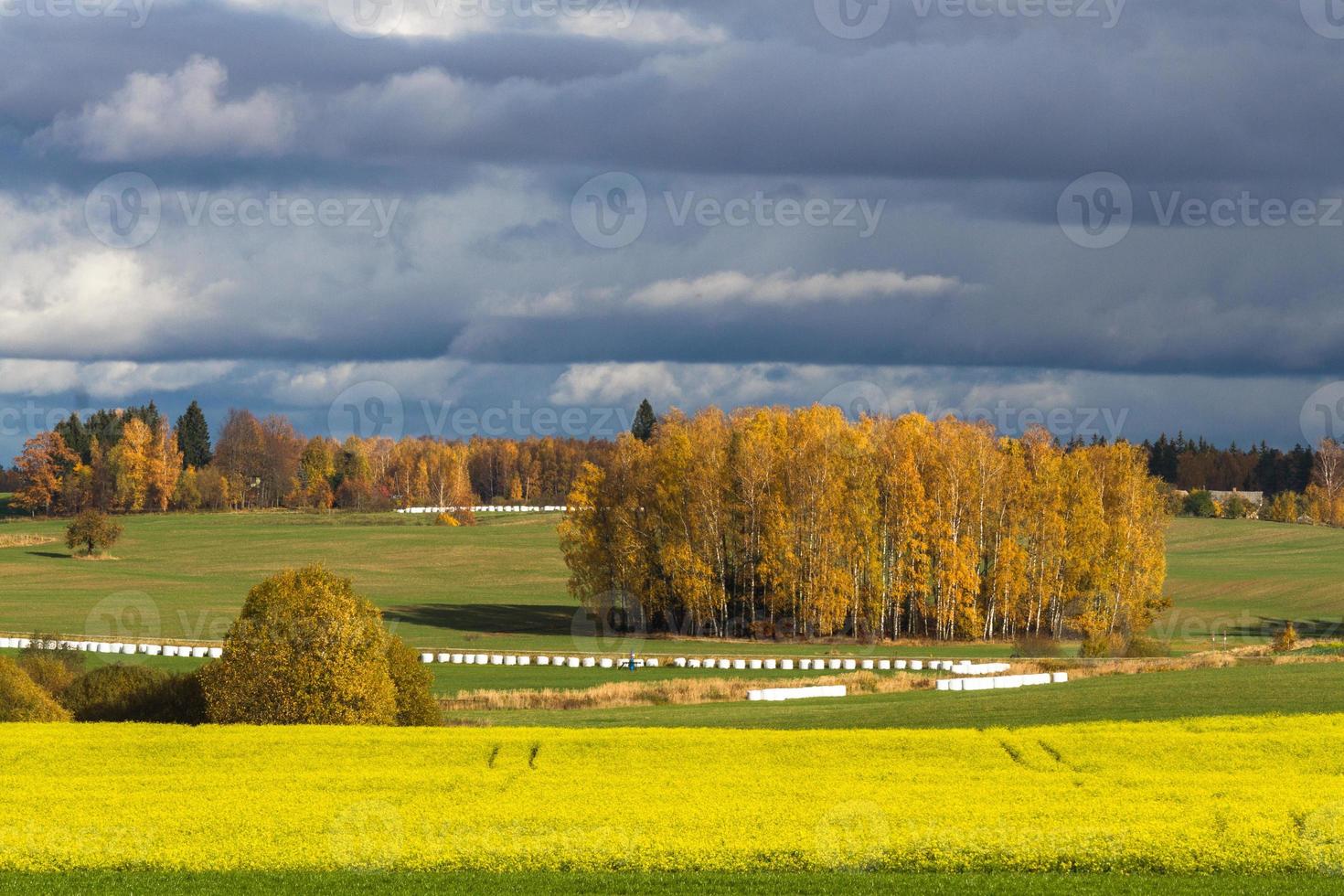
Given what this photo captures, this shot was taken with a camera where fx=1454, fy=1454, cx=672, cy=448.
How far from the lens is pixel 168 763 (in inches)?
1455

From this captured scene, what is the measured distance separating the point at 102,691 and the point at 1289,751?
3992 centimetres

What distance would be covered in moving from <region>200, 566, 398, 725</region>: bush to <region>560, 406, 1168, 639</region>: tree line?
6214cm

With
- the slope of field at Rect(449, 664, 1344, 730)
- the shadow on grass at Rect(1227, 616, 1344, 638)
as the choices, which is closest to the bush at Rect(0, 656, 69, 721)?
the slope of field at Rect(449, 664, 1344, 730)

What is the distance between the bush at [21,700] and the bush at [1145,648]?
193ft

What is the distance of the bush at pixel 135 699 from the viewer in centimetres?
5169

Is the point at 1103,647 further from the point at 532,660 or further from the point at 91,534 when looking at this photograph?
the point at 91,534

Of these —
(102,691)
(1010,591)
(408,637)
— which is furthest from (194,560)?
(102,691)

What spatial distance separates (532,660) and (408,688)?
35823mm

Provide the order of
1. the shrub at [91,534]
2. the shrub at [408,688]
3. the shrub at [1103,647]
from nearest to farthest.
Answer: the shrub at [408,688] < the shrub at [1103,647] < the shrub at [91,534]

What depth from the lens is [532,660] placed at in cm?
8544

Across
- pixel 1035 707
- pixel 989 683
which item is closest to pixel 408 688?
pixel 1035 707

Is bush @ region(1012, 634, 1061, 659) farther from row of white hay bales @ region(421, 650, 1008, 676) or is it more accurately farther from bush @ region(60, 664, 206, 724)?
bush @ region(60, 664, 206, 724)

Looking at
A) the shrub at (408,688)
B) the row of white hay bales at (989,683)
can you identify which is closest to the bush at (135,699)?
the shrub at (408,688)

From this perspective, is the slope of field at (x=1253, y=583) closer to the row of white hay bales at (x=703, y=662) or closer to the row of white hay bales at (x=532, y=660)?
the row of white hay bales at (x=703, y=662)
